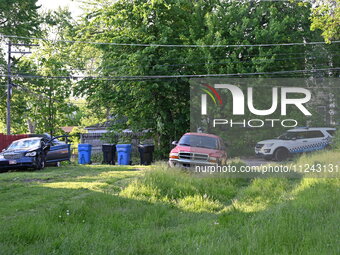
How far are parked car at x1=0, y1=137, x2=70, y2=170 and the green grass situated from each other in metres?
4.55

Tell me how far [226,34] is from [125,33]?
21.1 ft

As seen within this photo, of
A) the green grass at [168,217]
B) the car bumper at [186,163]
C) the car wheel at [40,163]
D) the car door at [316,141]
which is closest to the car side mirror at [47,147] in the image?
the car wheel at [40,163]

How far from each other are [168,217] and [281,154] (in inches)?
549

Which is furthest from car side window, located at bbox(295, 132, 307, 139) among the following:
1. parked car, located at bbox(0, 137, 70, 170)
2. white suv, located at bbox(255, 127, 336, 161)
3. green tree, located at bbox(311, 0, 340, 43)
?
parked car, located at bbox(0, 137, 70, 170)

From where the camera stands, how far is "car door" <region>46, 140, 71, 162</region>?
1842cm

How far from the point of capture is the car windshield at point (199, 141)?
599 inches

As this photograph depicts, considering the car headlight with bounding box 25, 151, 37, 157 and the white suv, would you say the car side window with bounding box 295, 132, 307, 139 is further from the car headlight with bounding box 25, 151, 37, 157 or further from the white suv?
the car headlight with bounding box 25, 151, 37, 157

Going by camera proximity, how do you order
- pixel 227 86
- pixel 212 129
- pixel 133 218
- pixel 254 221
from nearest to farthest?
pixel 254 221
pixel 133 218
pixel 227 86
pixel 212 129

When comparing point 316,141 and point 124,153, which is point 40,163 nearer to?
point 124,153

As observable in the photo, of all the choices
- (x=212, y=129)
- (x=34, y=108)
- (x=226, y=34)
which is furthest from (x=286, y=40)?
(x=34, y=108)

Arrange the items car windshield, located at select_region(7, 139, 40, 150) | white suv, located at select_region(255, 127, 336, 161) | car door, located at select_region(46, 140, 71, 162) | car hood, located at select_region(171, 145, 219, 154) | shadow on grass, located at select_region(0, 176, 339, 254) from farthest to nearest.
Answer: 1. white suv, located at select_region(255, 127, 336, 161)
2. car door, located at select_region(46, 140, 71, 162)
3. car windshield, located at select_region(7, 139, 40, 150)
4. car hood, located at select_region(171, 145, 219, 154)
5. shadow on grass, located at select_region(0, 176, 339, 254)

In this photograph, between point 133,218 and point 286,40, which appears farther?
point 286,40

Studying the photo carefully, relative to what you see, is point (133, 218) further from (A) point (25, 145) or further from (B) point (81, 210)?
(A) point (25, 145)

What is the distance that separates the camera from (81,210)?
763 centimetres
